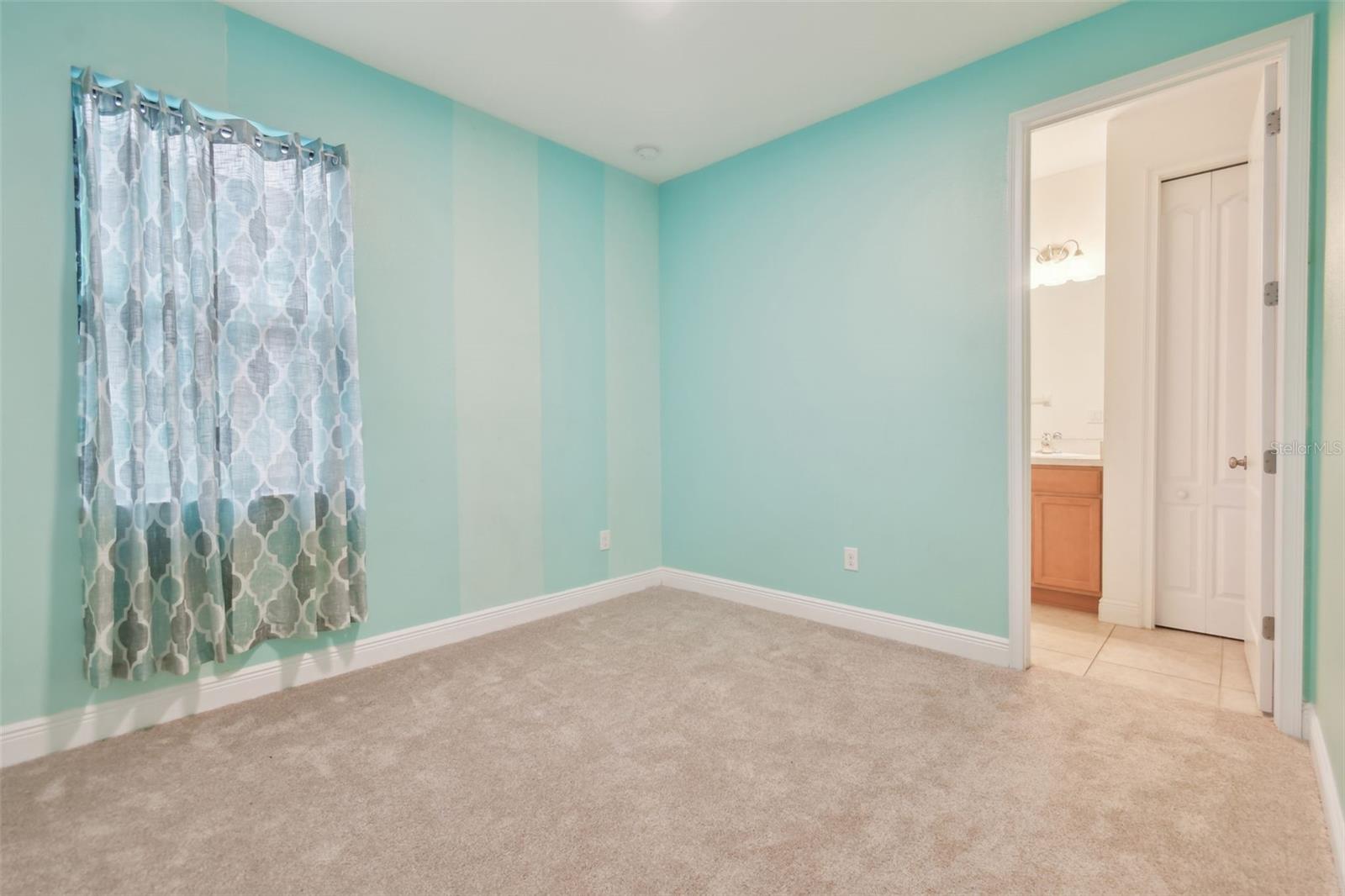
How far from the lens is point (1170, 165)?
10.3 feet

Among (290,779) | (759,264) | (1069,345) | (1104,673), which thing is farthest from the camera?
(1069,345)

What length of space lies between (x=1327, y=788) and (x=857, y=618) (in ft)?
5.60

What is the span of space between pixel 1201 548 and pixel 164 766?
4.50 meters

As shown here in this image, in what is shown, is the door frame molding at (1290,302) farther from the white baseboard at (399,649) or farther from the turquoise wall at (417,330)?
the turquoise wall at (417,330)

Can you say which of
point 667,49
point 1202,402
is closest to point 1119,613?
point 1202,402

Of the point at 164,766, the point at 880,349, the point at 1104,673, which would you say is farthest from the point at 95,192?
the point at 1104,673

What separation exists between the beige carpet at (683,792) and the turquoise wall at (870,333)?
2.34 feet

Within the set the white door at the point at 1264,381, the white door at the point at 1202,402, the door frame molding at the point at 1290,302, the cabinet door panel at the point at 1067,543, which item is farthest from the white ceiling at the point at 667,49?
the cabinet door panel at the point at 1067,543

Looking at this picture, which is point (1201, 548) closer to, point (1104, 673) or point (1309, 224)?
point (1104, 673)

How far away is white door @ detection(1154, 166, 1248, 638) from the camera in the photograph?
119 inches

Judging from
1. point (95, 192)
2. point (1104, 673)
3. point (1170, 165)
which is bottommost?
point (1104, 673)

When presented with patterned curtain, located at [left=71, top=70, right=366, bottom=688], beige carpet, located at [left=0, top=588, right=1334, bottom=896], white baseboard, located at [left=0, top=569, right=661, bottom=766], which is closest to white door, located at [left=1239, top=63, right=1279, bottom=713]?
beige carpet, located at [left=0, top=588, right=1334, bottom=896]

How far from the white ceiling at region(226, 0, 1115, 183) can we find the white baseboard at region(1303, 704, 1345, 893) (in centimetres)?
263

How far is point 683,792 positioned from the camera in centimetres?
176
